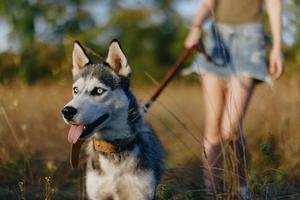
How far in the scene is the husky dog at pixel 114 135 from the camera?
3.43 metres

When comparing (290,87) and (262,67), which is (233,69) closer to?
(262,67)

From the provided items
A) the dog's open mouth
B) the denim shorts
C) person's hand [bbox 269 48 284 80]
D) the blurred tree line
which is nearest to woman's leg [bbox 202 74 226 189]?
the denim shorts

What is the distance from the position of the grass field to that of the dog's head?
0.29 m

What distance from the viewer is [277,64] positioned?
13.4 feet

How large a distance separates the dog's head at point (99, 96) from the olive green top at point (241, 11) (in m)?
0.96

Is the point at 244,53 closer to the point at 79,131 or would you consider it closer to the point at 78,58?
the point at 78,58

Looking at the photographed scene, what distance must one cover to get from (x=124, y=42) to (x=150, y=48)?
103 centimetres

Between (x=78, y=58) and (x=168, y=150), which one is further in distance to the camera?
(x=168, y=150)

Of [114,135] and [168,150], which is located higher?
[114,135]

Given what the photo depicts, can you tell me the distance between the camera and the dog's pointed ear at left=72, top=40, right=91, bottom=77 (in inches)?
151

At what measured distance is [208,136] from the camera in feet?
14.5

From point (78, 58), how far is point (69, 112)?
77 centimetres

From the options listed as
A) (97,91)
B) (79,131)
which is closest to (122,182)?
(79,131)

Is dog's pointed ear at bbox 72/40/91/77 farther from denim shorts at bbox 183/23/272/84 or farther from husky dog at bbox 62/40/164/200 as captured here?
denim shorts at bbox 183/23/272/84
